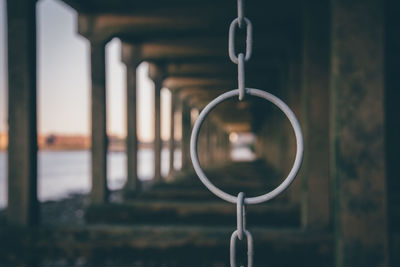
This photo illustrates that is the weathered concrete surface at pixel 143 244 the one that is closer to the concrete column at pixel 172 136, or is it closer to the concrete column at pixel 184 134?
the concrete column at pixel 172 136

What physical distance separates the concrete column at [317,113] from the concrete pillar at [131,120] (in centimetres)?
626

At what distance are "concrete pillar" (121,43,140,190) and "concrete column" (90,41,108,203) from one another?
2.38m

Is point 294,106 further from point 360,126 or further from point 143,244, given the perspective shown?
point 360,126

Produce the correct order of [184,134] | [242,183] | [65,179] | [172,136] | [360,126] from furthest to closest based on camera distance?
1. [65,179]
2. [184,134]
3. [172,136]
4. [242,183]
5. [360,126]

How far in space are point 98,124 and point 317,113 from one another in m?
5.01

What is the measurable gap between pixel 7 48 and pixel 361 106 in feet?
15.3

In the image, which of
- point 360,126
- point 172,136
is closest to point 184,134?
point 172,136

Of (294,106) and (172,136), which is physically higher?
(294,106)

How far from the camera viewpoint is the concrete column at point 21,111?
507 cm

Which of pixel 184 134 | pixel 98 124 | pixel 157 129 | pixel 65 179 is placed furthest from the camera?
pixel 65 179

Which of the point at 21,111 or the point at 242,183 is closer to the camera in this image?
the point at 21,111

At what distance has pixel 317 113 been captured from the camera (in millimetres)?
5602

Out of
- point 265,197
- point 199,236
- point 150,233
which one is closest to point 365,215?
point 265,197

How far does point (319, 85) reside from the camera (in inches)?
220
